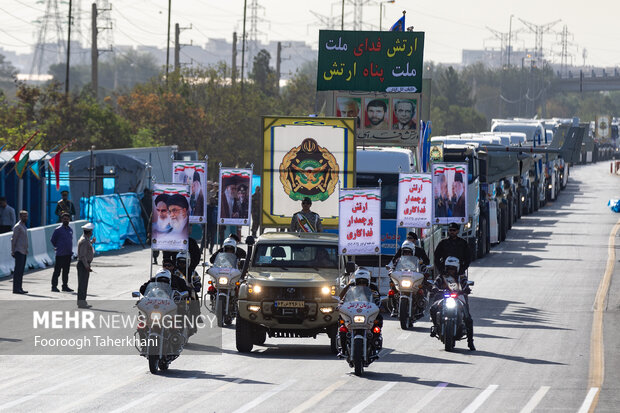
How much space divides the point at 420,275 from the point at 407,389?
21.7 ft

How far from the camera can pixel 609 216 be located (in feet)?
199

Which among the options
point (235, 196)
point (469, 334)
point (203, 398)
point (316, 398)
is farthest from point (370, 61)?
point (203, 398)

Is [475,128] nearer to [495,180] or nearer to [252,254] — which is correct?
[495,180]

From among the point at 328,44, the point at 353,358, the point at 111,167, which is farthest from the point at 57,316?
the point at 111,167

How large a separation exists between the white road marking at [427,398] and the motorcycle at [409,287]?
596 cm

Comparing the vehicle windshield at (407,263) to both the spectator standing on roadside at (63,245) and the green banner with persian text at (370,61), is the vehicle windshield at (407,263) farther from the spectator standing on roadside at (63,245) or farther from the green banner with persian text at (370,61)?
the green banner with persian text at (370,61)

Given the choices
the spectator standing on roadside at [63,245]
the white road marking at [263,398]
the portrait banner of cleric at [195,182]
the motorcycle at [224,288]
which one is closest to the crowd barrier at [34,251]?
the spectator standing on roadside at [63,245]

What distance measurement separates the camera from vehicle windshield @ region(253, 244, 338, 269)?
63.8 feet

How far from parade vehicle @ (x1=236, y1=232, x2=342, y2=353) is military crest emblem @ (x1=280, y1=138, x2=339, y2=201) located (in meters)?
6.10

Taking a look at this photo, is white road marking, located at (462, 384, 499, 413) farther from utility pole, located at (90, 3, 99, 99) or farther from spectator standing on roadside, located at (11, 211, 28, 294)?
utility pole, located at (90, 3, 99, 99)

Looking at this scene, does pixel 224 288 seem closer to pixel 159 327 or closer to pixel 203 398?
pixel 159 327

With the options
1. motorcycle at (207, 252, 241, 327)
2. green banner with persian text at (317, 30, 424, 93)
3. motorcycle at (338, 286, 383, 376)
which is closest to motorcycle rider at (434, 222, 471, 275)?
motorcycle at (338, 286, 383, 376)

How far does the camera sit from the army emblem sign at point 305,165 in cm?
2534

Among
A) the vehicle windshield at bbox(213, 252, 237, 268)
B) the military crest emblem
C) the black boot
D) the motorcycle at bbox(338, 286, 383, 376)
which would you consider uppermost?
the military crest emblem
